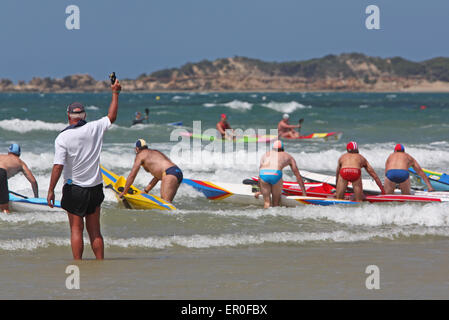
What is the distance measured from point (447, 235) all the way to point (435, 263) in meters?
1.96

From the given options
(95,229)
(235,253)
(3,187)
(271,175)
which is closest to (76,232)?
(95,229)

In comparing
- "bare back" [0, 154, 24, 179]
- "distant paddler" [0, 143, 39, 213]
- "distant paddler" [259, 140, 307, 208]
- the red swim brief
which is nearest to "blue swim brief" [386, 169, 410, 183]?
the red swim brief

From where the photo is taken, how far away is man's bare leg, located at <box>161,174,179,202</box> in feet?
34.6

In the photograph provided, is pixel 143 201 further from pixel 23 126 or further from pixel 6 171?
pixel 23 126

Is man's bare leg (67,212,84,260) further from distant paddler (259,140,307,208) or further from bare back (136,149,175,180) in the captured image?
distant paddler (259,140,307,208)

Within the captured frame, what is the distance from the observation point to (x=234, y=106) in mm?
57688

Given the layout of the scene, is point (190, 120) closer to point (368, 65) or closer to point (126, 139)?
point (126, 139)

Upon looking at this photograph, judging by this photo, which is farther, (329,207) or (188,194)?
(188,194)

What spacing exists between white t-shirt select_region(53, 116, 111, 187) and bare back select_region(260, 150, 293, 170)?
207 inches

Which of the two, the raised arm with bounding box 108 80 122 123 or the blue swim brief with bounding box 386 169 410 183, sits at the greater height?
the raised arm with bounding box 108 80 122 123

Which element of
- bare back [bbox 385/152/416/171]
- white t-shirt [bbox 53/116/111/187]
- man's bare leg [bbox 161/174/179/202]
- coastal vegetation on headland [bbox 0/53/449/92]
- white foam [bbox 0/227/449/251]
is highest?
coastal vegetation on headland [bbox 0/53/449/92]

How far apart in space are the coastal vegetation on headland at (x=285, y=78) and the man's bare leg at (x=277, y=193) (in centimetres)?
15312
